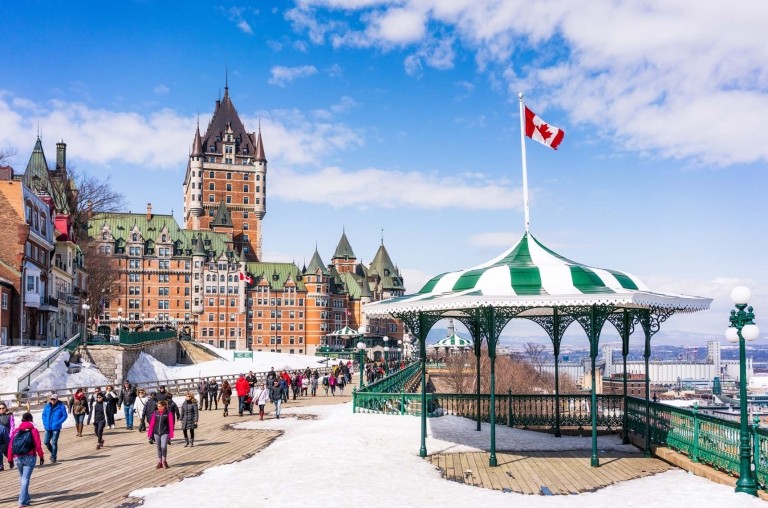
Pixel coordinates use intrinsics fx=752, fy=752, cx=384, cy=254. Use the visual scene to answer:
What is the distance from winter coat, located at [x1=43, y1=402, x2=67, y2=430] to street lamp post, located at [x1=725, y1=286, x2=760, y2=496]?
50.0ft

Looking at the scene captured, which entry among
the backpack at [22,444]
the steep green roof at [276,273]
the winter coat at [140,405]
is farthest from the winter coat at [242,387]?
the steep green roof at [276,273]

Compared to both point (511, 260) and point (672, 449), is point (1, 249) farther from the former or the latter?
point (672, 449)

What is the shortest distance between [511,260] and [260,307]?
117891mm

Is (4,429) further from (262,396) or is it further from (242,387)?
(242,387)

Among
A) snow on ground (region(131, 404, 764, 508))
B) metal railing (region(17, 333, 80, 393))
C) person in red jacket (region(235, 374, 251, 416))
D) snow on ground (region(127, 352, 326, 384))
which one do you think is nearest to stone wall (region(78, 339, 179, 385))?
snow on ground (region(127, 352, 326, 384))

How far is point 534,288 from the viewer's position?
17391 millimetres

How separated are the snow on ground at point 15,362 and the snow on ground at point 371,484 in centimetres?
2442

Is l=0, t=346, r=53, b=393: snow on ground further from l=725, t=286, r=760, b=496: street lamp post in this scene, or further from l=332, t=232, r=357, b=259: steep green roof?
l=332, t=232, r=357, b=259: steep green roof

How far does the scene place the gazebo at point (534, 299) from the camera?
54.6 ft

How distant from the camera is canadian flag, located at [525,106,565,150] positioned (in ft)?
70.1

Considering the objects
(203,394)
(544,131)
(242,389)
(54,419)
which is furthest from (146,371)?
(544,131)

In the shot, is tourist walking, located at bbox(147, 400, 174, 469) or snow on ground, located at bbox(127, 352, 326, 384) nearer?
tourist walking, located at bbox(147, 400, 174, 469)

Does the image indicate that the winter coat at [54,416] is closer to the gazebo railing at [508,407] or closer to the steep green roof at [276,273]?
the gazebo railing at [508,407]

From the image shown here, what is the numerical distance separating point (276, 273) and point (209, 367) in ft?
197
